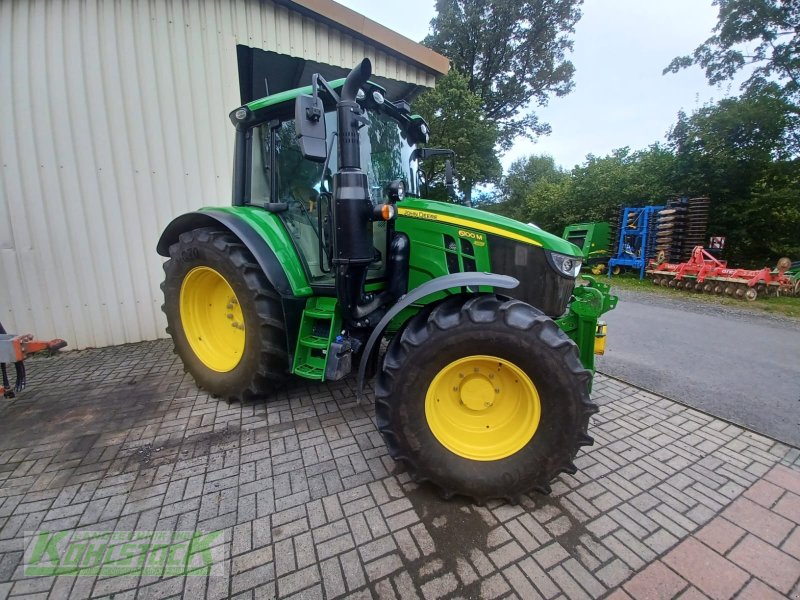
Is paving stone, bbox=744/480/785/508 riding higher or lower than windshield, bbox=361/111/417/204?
lower

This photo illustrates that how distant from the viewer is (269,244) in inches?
106

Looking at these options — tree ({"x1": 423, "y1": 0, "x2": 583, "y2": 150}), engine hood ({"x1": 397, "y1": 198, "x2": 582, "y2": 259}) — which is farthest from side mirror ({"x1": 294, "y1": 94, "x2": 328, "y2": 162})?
Result: tree ({"x1": 423, "y1": 0, "x2": 583, "y2": 150})

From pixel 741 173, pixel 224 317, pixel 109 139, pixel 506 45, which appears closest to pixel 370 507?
pixel 224 317

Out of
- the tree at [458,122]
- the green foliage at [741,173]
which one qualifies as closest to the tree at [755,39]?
the green foliage at [741,173]

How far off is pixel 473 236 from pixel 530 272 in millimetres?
430

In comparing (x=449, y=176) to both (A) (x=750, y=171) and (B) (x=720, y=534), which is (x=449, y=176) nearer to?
(B) (x=720, y=534)

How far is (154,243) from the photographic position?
181 inches

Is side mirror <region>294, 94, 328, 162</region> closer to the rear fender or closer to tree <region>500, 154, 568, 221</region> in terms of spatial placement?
the rear fender

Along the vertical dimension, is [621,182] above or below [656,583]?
above

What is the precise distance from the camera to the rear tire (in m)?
2.68

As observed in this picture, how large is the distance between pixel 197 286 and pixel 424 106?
14.4m

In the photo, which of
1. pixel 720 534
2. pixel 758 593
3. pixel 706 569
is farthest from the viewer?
pixel 720 534

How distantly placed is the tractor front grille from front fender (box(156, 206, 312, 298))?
1.39 metres

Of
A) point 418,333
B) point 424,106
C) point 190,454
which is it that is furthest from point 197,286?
point 424,106
